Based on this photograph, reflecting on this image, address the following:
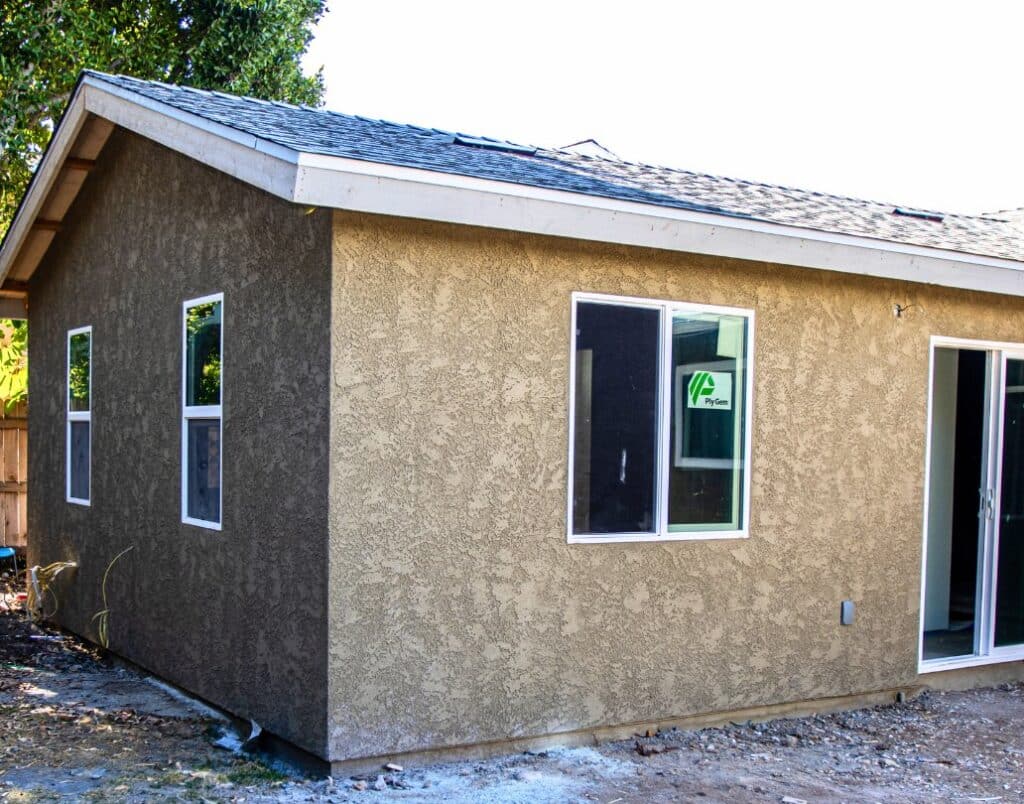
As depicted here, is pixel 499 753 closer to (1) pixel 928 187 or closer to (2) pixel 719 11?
(2) pixel 719 11

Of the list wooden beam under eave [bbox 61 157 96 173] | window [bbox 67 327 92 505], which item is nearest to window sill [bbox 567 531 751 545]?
window [bbox 67 327 92 505]

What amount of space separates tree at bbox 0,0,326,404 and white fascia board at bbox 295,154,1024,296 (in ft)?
32.6

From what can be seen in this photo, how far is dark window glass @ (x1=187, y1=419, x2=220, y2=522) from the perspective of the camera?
7.16 m

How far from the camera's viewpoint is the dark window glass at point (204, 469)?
7.16m

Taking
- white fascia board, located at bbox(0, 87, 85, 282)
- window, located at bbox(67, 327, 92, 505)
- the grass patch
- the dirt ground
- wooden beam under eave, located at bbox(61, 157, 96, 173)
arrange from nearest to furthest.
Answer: the dirt ground < the grass patch < white fascia board, located at bbox(0, 87, 85, 282) < wooden beam under eave, located at bbox(61, 157, 96, 173) < window, located at bbox(67, 327, 92, 505)

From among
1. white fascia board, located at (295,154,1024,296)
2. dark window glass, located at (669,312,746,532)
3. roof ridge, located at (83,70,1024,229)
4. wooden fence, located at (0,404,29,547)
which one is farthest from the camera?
wooden fence, located at (0,404,29,547)

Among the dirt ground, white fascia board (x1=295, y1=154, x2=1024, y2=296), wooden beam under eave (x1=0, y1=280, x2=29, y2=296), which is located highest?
white fascia board (x1=295, y1=154, x2=1024, y2=296)

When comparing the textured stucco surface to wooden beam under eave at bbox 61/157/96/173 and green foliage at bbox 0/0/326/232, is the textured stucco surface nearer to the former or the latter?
wooden beam under eave at bbox 61/157/96/173

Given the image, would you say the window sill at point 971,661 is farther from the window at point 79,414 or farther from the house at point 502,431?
the window at point 79,414

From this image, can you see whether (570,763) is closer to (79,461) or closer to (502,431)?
(502,431)

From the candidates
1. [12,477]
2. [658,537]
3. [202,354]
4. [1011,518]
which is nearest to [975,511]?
[1011,518]

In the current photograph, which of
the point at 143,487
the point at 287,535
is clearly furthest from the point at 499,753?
the point at 143,487

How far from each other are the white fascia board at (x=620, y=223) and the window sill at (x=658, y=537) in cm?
170

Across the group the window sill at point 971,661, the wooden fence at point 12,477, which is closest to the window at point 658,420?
the window sill at point 971,661
